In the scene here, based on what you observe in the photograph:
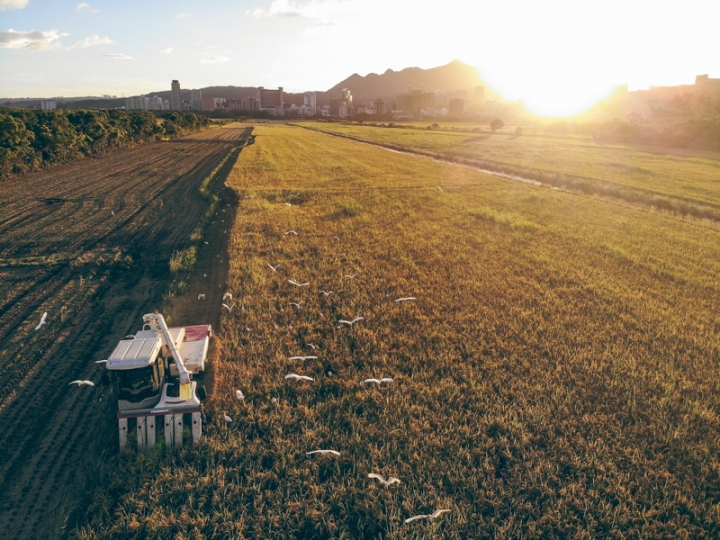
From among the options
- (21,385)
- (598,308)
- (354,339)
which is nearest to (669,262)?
(598,308)

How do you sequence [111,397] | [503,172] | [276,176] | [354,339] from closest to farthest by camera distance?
[111,397]
[354,339]
[276,176]
[503,172]

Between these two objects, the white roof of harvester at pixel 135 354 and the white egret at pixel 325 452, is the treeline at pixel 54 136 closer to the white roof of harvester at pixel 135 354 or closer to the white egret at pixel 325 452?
the white roof of harvester at pixel 135 354

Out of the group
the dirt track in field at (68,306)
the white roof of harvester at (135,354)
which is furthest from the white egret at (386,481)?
the dirt track in field at (68,306)

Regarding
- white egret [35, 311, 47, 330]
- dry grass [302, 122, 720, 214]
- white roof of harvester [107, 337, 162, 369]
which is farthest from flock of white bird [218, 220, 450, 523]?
dry grass [302, 122, 720, 214]

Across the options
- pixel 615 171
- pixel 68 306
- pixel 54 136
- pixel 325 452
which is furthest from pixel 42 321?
pixel 615 171

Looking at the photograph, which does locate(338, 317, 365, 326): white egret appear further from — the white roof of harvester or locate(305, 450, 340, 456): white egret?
the white roof of harvester

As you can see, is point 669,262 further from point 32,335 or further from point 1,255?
point 1,255
